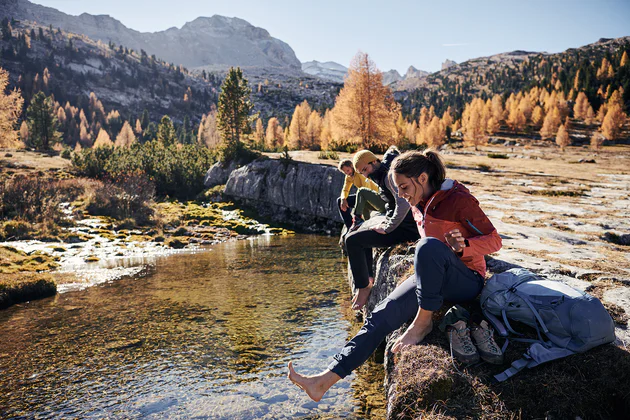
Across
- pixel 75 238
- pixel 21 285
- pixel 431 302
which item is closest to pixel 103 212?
pixel 75 238

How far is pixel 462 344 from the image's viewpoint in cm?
373

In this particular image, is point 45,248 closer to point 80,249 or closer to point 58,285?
point 80,249

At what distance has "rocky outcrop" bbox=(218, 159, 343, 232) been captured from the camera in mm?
25444

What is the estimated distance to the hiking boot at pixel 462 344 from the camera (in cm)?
366

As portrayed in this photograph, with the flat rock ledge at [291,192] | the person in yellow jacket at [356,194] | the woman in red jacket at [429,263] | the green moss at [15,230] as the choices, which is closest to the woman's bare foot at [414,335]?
the woman in red jacket at [429,263]

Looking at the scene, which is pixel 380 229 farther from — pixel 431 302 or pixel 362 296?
pixel 431 302

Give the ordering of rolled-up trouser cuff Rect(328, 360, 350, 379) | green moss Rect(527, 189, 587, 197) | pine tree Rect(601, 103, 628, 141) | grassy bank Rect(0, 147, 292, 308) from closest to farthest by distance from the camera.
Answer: rolled-up trouser cuff Rect(328, 360, 350, 379) → grassy bank Rect(0, 147, 292, 308) → green moss Rect(527, 189, 587, 197) → pine tree Rect(601, 103, 628, 141)

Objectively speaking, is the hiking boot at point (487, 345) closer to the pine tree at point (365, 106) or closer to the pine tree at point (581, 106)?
the pine tree at point (365, 106)

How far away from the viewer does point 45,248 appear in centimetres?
1733

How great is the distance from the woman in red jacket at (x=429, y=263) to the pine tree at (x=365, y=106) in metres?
31.9

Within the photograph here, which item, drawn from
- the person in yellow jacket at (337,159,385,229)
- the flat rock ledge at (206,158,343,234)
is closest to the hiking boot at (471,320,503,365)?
the person in yellow jacket at (337,159,385,229)

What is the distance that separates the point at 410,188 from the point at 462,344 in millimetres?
1694

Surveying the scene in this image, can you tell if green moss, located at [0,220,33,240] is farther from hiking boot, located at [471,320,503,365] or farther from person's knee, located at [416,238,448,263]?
hiking boot, located at [471,320,503,365]

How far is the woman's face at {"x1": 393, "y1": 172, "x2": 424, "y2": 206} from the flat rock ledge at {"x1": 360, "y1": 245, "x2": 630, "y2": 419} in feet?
5.21
